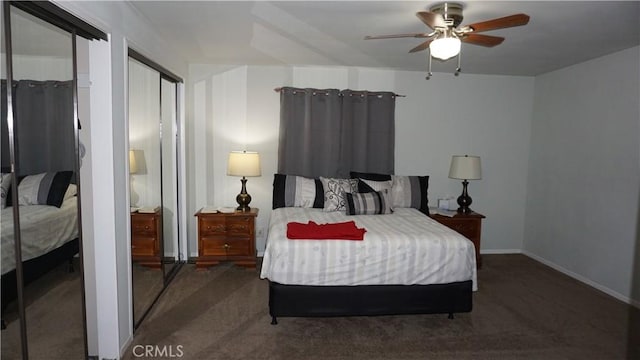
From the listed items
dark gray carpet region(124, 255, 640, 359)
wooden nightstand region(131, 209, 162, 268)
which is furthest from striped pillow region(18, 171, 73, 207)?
dark gray carpet region(124, 255, 640, 359)

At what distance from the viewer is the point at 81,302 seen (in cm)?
235

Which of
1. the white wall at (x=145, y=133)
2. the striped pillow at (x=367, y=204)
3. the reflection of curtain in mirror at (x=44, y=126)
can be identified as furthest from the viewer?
the striped pillow at (x=367, y=204)

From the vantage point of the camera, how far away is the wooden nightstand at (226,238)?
4.31 m

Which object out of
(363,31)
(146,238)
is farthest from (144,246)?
(363,31)

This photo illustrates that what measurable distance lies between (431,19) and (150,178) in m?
2.50

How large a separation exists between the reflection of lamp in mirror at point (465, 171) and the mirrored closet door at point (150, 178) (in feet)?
10.4

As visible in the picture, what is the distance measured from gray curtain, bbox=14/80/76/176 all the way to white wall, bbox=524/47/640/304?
4465mm

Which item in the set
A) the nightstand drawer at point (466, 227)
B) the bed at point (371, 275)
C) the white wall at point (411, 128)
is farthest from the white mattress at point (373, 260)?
the white wall at point (411, 128)

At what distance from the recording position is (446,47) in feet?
8.02

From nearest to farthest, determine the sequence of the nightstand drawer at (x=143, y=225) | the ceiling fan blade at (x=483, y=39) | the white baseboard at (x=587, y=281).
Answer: the ceiling fan blade at (x=483, y=39), the nightstand drawer at (x=143, y=225), the white baseboard at (x=587, y=281)

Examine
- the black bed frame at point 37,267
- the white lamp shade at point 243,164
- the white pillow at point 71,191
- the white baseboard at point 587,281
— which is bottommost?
the white baseboard at point 587,281

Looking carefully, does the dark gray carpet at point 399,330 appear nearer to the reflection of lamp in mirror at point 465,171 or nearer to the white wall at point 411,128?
the reflection of lamp in mirror at point 465,171

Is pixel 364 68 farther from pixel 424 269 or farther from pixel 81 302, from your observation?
pixel 81 302

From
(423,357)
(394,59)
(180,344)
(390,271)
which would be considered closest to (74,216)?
(180,344)
